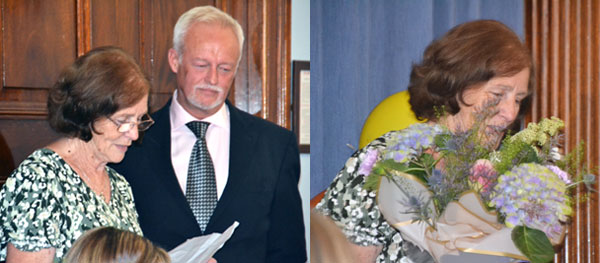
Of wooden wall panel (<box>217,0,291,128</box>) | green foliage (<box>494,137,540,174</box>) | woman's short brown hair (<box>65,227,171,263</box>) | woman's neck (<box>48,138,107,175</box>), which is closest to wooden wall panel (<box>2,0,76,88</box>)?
woman's neck (<box>48,138,107,175</box>)

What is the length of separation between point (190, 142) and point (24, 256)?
0.60m

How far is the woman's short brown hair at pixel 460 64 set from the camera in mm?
1789

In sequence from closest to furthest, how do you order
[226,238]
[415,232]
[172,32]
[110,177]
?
[415,232] → [226,238] → [110,177] → [172,32]

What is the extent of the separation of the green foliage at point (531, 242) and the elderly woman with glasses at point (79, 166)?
1.07m

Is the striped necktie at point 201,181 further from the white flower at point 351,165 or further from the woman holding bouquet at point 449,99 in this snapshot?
the white flower at point 351,165

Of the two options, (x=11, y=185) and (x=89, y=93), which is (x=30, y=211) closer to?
(x=11, y=185)

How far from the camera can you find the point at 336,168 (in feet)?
6.35

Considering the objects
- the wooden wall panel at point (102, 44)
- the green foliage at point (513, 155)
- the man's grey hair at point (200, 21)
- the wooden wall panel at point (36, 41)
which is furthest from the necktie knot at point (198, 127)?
A: the green foliage at point (513, 155)

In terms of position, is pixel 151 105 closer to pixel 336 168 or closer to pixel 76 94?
pixel 76 94

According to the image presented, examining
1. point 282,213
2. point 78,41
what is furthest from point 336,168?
point 78,41

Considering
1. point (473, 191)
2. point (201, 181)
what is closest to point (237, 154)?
point (201, 181)

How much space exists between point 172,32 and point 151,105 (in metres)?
0.25

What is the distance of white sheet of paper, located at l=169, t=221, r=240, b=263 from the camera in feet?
5.64

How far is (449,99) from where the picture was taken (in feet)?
5.95
